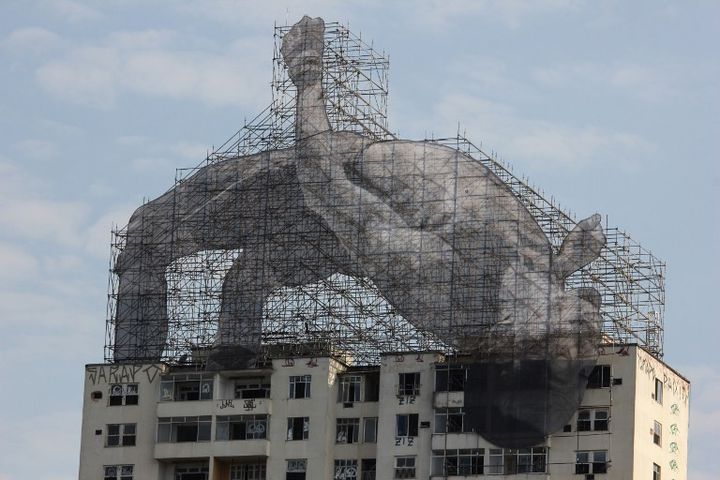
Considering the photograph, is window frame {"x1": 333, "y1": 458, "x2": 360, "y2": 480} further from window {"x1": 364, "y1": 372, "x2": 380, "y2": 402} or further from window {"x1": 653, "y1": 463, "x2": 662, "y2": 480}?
window {"x1": 653, "y1": 463, "x2": 662, "y2": 480}

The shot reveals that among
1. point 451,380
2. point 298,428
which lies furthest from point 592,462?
point 298,428

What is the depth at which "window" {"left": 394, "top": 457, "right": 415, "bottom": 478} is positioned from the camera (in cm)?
13250

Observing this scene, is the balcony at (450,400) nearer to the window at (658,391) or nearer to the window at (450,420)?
the window at (450,420)

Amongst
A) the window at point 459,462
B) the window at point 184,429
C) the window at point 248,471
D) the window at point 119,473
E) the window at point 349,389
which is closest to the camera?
the window at point 459,462

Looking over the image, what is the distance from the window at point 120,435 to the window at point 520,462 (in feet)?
69.2

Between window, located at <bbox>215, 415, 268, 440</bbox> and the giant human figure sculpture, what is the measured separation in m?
3.42

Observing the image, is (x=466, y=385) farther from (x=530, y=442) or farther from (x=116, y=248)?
(x=116, y=248)

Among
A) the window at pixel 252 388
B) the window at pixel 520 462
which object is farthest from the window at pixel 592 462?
the window at pixel 252 388

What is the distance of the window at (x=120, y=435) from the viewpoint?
138 metres

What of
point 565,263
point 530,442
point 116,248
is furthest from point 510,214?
point 116,248

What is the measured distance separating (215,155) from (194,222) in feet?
15.8

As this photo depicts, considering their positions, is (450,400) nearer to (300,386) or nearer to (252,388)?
(300,386)

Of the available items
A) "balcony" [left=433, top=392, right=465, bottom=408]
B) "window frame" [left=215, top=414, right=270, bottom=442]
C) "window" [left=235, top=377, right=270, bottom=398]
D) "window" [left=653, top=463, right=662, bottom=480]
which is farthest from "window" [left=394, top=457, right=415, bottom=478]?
"window" [left=653, top=463, right=662, bottom=480]

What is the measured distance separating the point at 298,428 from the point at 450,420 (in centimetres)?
884
